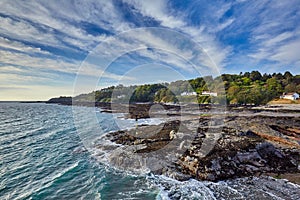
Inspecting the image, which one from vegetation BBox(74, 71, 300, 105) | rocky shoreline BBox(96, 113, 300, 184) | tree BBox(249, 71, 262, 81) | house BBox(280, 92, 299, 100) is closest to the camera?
rocky shoreline BBox(96, 113, 300, 184)

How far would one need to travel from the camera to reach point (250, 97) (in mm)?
63375

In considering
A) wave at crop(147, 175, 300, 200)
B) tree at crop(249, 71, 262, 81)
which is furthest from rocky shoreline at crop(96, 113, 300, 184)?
tree at crop(249, 71, 262, 81)

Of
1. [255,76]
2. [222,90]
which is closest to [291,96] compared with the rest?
[222,90]

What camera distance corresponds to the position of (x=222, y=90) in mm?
74750

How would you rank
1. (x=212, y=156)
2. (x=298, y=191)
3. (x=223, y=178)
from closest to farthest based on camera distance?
1. (x=298, y=191)
2. (x=223, y=178)
3. (x=212, y=156)

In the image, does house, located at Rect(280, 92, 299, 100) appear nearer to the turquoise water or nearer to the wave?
the wave

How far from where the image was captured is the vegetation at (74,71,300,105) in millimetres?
66062

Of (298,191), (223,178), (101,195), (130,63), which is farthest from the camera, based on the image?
(130,63)

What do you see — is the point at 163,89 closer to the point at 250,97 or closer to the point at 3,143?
the point at 250,97

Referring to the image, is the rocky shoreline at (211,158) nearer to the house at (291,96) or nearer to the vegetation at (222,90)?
the vegetation at (222,90)

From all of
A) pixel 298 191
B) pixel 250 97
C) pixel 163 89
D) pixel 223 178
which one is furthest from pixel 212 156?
pixel 163 89

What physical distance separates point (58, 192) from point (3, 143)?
47.0 ft

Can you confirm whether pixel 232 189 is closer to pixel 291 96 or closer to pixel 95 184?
pixel 95 184

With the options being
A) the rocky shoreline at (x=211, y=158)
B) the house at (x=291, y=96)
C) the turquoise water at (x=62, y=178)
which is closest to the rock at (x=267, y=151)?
the rocky shoreline at (x=211, y=158)
